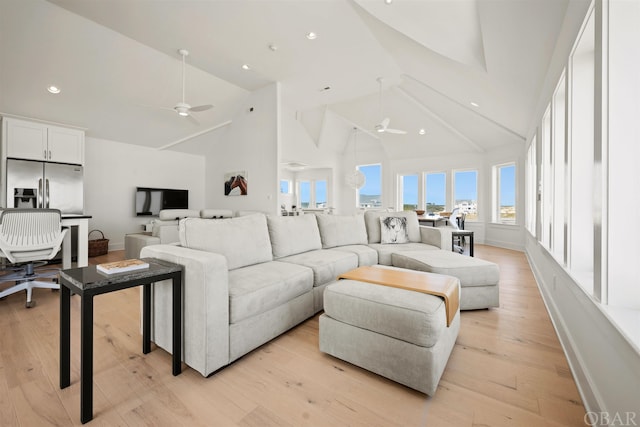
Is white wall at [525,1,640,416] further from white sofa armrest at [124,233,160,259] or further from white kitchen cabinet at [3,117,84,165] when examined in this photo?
white kitchen cabinet at [3,117,84,165]

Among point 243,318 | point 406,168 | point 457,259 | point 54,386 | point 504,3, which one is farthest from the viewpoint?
point 406,168

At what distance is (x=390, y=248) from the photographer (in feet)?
12.0

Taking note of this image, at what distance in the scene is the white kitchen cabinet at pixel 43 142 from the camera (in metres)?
4.69

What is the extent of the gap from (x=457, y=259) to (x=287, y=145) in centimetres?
611

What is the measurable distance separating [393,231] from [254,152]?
3.93 m

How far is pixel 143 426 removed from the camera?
1289 millimetres

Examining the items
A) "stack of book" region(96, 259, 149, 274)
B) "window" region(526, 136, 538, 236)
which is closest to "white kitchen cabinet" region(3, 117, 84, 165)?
"stack of book" region(96, 259, 149, 274)

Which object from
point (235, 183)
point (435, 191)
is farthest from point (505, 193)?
point (235, 183)

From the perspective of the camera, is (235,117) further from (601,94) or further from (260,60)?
(601,94)

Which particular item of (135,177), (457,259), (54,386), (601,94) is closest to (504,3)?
(601,94)

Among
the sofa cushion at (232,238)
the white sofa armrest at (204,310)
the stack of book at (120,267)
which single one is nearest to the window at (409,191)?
the sofa cushion at (232,238)

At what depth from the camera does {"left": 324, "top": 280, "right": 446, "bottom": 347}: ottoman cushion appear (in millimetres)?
1510

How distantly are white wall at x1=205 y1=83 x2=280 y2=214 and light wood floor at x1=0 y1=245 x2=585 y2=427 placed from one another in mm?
4184

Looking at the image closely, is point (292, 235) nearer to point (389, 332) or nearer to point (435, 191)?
point (389, 332)
